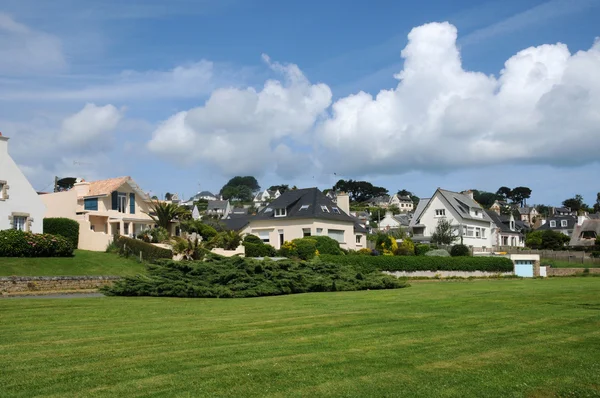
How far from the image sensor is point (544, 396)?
297 inches

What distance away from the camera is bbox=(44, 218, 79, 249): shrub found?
140 feet

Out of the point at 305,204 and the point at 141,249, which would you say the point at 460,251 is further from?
the point at 141,249

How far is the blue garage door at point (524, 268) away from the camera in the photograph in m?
54.7

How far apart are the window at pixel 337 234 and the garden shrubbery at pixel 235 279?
30334mm

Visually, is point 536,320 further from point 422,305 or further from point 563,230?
point 563,230

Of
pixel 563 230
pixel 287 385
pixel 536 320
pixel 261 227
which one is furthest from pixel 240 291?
pixel 563 230

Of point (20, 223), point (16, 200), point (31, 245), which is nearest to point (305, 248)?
point (20, 223)

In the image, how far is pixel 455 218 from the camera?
75438mm

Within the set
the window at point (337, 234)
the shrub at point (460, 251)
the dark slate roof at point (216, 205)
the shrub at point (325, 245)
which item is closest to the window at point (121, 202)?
the shrub at point (325, 245)

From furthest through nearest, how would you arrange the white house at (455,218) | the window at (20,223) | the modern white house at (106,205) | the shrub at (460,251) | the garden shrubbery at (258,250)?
1. the white house at (455,218)
2. the shrub at (460,251)
3. the modern white house at (106,205)
4. the garden shrubbery at (258,250)
5. the window at (20,223)

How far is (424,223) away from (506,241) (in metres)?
21.8

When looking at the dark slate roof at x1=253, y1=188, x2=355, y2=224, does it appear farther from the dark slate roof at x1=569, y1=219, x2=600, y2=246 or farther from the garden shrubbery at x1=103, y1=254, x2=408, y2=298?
the dark slate roof at x1=569, y1=219, x2=600, y2=246

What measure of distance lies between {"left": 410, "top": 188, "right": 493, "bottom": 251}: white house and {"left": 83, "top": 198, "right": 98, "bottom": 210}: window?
4253 centimetres

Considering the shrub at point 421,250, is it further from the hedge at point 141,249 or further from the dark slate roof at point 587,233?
the dark slate roof at point 587,233
